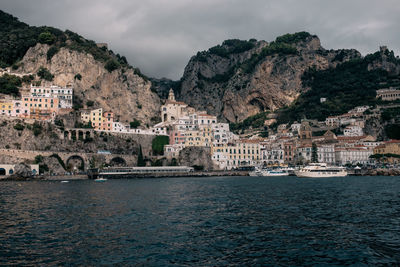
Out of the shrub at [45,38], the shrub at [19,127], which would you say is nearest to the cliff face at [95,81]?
the shrub at [45,38]

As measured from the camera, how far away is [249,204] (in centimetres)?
2920

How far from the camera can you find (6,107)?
80438 millimetres

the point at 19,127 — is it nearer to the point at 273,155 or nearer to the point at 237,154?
the point at 237,154

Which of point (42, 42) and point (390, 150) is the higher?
point (42, 42)

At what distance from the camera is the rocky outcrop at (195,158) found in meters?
86.8

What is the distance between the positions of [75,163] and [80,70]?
1209 inches

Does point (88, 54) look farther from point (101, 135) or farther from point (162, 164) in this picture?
point (162, 164)

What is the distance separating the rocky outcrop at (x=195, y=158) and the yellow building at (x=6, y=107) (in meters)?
36.4

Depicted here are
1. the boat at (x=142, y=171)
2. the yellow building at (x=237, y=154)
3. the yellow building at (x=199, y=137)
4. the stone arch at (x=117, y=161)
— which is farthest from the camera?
the yellow building at (x=199, y=137)

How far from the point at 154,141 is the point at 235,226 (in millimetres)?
71363

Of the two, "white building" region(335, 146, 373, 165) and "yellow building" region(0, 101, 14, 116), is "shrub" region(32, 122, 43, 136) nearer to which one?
"yellow building" region(0, 101, 14, 116)

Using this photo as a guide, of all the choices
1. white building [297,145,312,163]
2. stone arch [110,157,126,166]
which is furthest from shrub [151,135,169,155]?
white building [297,145,312,163]

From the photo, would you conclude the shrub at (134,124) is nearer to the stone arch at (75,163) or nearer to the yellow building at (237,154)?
the yellow building at (237,154)

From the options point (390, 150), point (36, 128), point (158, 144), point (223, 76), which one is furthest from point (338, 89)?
point (36, 128)
